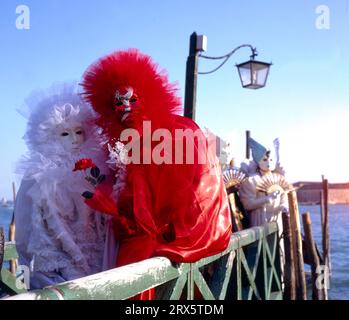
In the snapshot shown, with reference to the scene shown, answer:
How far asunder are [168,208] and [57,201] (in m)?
0.60

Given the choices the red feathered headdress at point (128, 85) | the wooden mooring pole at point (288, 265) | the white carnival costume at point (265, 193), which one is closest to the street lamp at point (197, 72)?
the white carnival costume at point (265, 193)

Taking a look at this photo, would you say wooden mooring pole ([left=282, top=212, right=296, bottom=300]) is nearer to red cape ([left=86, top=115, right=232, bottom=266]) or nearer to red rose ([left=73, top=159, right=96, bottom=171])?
red cape ([left=86, top=115, right=232, bottom=266])

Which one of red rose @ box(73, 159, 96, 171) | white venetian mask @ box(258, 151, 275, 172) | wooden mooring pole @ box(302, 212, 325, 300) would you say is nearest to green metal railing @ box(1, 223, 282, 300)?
red rose @ box(73, 159, 96, 171)

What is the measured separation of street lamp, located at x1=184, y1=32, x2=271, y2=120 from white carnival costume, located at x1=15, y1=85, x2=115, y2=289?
2.80 meters

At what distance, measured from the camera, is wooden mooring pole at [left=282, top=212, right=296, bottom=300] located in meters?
5.92

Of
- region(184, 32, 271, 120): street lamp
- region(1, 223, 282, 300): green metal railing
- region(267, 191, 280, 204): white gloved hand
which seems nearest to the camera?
region(1, 223, 282, 300): green metal railing

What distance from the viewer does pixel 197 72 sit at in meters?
5.22
